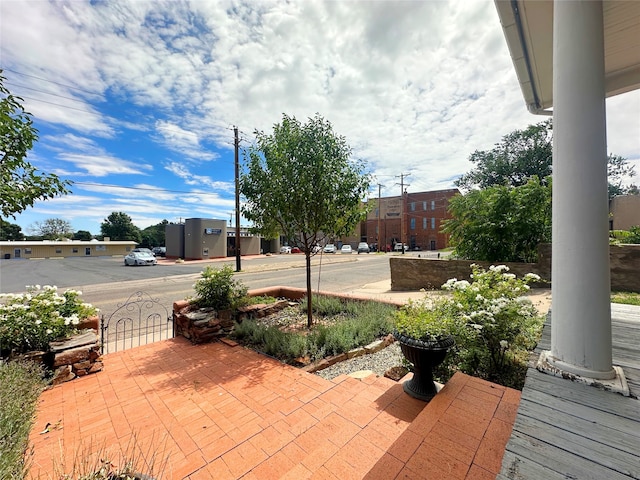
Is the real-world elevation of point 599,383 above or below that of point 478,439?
above

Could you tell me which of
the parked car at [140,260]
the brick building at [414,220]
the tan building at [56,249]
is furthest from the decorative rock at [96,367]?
the tan building at [56,249]

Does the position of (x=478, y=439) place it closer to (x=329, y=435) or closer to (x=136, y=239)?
(x=329, y=435)

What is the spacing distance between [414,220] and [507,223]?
3857 cm

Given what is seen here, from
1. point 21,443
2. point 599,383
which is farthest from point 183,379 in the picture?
point 599,383

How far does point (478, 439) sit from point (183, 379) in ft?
10.8

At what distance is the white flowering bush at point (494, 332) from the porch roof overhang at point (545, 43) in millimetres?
2517

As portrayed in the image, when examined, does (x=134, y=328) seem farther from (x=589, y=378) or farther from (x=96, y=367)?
(x=589, y=378)

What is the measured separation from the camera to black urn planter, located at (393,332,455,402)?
2.56 metres

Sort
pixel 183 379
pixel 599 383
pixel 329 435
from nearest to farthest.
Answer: pixel 599 383
pixel 329 435
pixel 183 379

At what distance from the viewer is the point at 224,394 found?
10.2 feet

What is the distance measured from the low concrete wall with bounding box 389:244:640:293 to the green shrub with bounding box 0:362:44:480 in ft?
30.4

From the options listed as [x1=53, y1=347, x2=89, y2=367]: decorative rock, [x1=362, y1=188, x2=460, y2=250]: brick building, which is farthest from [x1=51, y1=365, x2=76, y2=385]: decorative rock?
[x1=362, y1=188, x2=460, y2=250]: brick building

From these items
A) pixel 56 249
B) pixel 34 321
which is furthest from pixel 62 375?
pixel 56 249

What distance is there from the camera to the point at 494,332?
115 inches
